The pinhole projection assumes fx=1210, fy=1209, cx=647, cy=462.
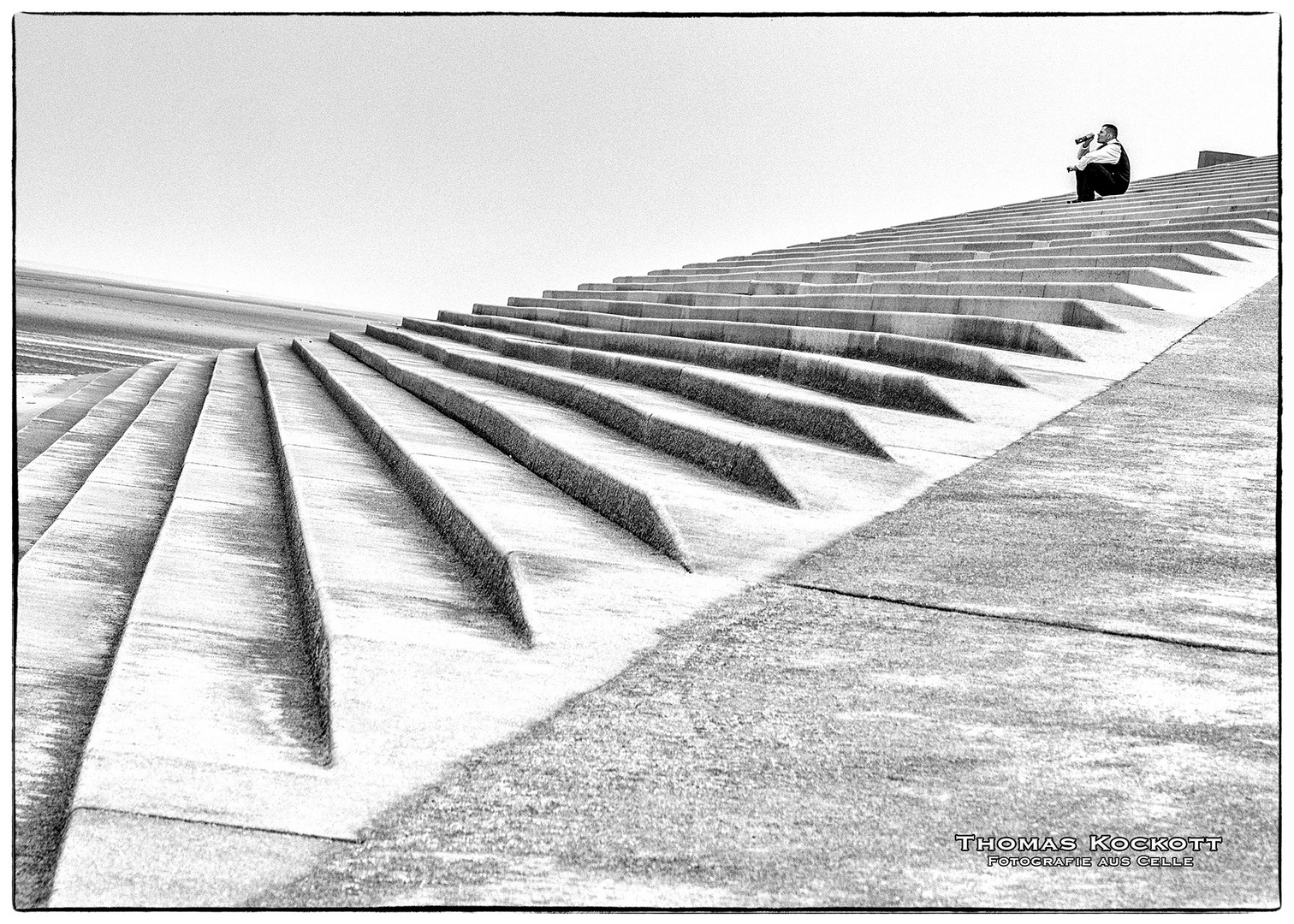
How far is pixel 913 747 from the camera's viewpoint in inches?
80.0

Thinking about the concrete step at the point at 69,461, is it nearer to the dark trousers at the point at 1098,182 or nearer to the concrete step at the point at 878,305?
the concrete step at the point at 878,305

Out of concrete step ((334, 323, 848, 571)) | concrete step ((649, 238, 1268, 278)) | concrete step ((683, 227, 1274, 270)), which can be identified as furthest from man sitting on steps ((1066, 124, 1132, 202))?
concrete step ((334, 323, 848, 571))

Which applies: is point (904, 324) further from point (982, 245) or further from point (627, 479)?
point (982, 245)

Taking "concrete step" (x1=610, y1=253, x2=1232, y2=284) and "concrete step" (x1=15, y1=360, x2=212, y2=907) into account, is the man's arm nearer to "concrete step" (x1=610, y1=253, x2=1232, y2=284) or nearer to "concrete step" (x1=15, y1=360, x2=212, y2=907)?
"concrete step" (x1=610, y1=253, x2=1232, y2=284)

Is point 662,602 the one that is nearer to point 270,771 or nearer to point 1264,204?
point 270,771

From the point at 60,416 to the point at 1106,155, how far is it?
10578mm

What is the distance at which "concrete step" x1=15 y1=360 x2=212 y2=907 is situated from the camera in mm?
1940

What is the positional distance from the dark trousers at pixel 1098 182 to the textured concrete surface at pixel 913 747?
36.3 feet

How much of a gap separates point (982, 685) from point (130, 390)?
8935mm

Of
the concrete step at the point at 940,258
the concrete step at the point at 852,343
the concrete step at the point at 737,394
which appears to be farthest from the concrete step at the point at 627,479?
the concrete step at the point at 940,258

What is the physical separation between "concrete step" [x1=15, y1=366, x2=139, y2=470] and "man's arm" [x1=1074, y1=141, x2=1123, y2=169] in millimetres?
10077

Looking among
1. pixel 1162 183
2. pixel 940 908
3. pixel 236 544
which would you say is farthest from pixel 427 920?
pixel 1162 183

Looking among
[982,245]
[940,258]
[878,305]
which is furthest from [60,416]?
[982,245]

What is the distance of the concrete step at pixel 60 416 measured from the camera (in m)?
6.96
